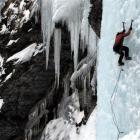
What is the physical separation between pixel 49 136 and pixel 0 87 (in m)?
2.89

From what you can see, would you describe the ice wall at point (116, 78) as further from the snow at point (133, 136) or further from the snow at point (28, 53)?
the snow at point (28, 53)

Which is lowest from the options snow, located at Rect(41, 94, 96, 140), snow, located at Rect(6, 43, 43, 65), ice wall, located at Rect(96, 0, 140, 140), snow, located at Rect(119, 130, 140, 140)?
snow, located at Rect(41, 94, 96, 140)

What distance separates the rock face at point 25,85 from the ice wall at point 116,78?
9.19 meters

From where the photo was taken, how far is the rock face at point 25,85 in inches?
759

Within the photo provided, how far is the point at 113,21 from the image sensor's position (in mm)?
9438

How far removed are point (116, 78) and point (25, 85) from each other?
10.9 m

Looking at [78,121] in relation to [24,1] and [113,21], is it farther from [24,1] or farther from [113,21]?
[113,21]

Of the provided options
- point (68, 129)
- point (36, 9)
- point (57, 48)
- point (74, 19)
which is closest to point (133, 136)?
point (74, 19)

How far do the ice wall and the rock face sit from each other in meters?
9.19

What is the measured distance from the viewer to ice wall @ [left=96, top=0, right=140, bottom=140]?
27.5 feet

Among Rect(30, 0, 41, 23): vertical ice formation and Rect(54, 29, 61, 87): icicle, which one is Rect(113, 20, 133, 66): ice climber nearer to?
Rect(54, 29, 61, 87): icicle

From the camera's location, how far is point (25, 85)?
64.1ft

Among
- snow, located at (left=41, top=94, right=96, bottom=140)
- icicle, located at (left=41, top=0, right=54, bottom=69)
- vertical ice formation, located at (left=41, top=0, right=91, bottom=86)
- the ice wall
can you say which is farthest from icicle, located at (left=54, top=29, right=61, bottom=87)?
the ice wall

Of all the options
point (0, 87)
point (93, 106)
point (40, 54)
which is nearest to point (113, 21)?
point (93, 106)
